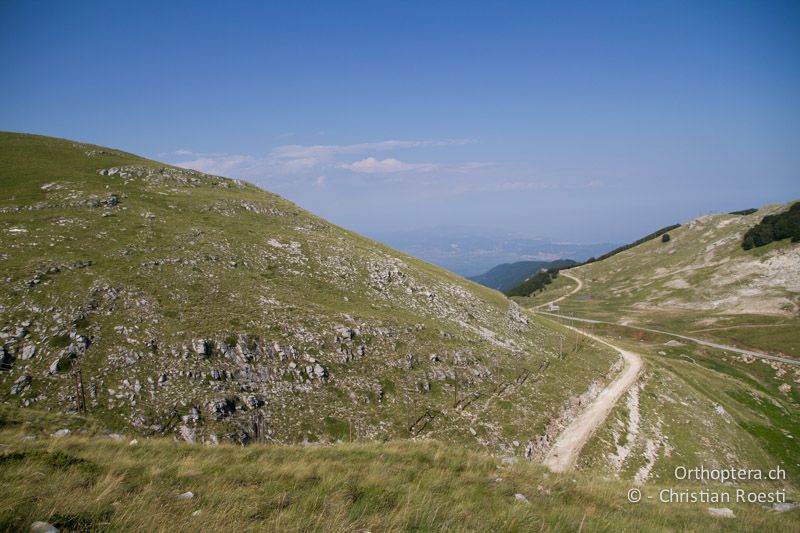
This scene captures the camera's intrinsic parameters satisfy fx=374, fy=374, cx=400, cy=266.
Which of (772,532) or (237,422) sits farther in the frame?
(237,422)

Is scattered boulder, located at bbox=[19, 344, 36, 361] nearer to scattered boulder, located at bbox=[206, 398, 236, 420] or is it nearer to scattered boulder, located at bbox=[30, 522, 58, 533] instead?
scattered boulder, located at bbox=[206, 398, 236, 420]

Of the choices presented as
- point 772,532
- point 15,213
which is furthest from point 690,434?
point 15,213

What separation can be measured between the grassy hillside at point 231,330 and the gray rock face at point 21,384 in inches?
4.2

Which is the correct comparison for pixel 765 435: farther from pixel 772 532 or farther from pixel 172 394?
pixel 172 394

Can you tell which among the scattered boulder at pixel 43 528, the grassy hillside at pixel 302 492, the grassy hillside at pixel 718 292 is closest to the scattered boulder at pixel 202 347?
the grassy hillside at pixel 302 492

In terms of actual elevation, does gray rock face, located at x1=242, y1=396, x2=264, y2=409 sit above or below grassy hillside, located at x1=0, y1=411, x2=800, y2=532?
below

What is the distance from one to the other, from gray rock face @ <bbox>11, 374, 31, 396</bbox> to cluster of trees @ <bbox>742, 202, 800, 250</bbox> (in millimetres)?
224541

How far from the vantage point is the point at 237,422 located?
30344mm

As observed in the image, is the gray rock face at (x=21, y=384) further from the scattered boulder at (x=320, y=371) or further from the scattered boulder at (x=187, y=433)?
the scattered boulder at (x=320, y=371)

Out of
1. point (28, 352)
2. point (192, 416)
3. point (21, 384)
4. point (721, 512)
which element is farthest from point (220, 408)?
point (721, 512)

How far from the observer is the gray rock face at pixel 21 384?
26.8 metres

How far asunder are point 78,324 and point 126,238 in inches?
737

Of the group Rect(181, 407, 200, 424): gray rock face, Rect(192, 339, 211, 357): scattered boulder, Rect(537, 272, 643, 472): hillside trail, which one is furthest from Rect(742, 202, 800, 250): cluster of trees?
Rect(181, 407, 200, 424): gray rock face

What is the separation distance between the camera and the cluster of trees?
15414cm
